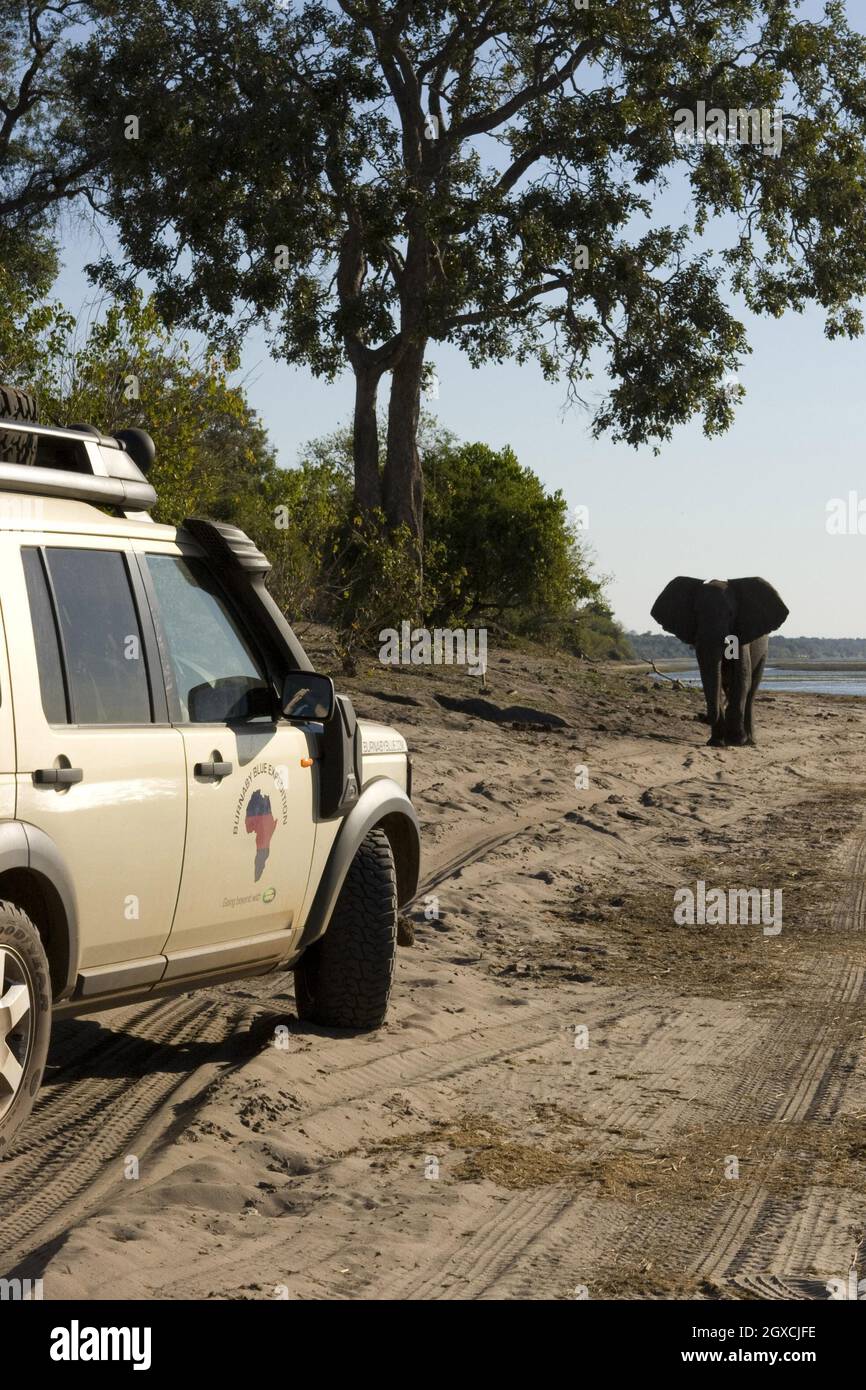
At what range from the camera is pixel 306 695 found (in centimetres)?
619

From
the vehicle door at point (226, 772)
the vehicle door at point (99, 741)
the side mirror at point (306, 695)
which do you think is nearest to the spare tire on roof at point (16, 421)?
the vehicle door at point (99, 741)

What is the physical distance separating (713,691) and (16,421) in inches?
748

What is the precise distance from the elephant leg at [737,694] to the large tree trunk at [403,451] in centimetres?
691

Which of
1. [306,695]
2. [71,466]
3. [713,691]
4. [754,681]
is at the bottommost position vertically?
[713,691]

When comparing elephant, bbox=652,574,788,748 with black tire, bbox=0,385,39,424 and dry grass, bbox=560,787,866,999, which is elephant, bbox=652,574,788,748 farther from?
black tire, bbox=0,385,39,424

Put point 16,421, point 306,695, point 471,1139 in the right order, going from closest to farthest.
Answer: point 16,421 < point 471,1139 < point 306,695

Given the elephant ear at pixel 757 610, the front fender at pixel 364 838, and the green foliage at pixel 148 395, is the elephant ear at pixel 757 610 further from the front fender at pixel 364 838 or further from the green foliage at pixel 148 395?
the front fender at pixel 364 838

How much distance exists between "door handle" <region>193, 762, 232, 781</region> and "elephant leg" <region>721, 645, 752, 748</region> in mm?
18455

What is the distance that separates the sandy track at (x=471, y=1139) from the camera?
4.48m

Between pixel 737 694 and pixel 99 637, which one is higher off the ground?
pixel 99 637

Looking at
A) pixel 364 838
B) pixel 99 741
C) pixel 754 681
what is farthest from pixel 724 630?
pixel 99 741

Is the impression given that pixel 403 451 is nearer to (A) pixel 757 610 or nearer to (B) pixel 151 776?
(A) pixel 757 610

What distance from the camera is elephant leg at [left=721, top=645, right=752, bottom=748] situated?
77.5 feet

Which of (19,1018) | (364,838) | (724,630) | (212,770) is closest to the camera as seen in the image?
(19,1018)
